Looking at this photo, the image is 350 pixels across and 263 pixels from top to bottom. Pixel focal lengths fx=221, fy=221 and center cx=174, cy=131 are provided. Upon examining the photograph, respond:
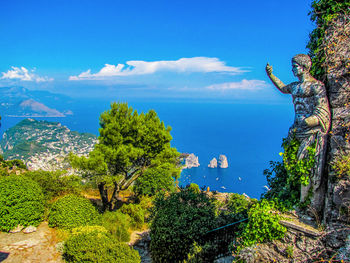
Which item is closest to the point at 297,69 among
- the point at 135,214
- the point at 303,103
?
the point at 303,103

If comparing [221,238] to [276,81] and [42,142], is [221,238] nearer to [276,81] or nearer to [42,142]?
[276,81]

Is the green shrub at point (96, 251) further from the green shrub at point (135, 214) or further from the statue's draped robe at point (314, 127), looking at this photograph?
the green shrub at point (135, 214)

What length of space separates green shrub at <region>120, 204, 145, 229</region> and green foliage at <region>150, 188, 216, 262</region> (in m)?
3.63

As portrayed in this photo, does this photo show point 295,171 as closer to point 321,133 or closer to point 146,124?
point 321,133

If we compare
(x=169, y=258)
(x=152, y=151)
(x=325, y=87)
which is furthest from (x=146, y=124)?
(x=325, y=87)

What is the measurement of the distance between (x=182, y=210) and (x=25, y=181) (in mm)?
5813

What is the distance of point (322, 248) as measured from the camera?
415cm

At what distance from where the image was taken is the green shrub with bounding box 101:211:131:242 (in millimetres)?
8680

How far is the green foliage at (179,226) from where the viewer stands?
636 centimetres

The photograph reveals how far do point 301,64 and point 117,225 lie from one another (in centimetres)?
861

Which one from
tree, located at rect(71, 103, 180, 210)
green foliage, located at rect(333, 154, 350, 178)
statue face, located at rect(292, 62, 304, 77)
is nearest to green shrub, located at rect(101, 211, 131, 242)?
tree, located at rect(71, 103, 180, 210)

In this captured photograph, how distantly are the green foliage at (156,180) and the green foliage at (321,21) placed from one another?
8679 mm

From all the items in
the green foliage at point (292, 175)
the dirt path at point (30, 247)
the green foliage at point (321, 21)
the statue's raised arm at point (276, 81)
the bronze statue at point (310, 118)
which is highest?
the green foliage at point (321, 21)

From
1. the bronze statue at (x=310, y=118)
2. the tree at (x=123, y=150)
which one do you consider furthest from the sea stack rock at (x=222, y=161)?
the bronze statue at (x=310, y=118)
